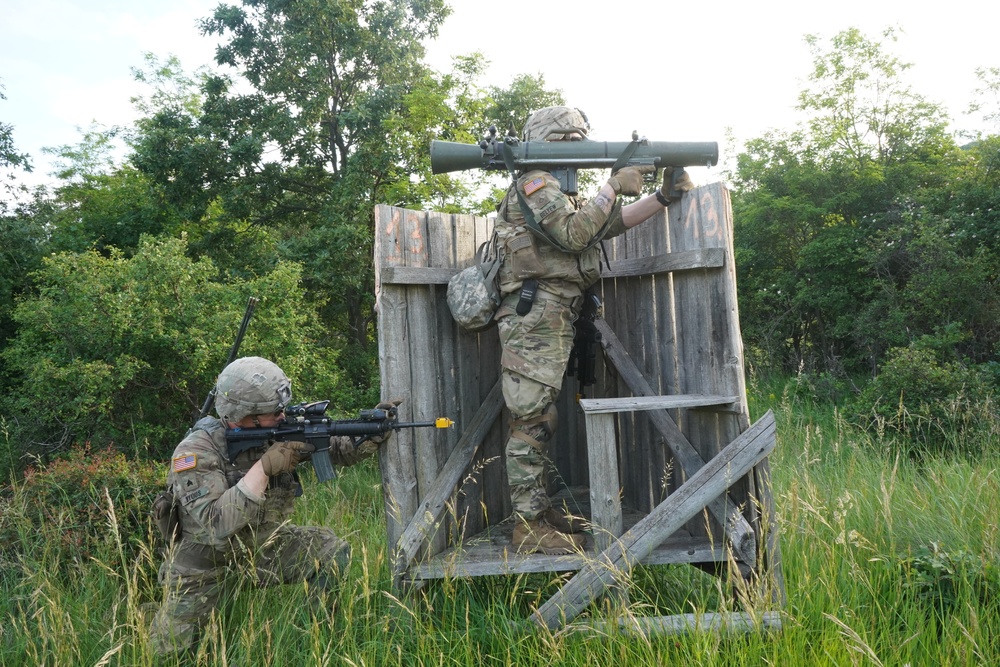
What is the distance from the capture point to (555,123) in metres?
3.74

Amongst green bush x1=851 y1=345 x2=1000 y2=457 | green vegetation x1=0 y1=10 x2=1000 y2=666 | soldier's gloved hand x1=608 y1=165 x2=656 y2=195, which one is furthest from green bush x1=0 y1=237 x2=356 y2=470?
green bush x1=851 y1=345 x2=1000 y2=457

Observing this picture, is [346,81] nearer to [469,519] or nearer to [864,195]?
[864,195]

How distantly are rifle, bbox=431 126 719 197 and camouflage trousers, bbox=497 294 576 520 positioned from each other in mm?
729

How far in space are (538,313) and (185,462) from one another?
1881 millimetres

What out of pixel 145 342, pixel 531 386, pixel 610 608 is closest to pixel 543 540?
pixel 610 608

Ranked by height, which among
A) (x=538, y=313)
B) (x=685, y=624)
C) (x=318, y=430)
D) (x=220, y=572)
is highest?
(x=538, y=313)

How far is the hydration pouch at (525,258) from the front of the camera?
11.9 feet

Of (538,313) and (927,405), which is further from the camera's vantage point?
(927,405)

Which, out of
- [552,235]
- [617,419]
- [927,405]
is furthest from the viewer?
[927,405]

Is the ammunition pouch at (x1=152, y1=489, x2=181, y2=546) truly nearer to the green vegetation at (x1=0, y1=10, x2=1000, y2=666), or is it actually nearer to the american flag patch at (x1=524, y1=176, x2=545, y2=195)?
the green vegetation at (x1=0, y1=10, x2=1000, y2=666)

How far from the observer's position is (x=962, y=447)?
595 centimetres

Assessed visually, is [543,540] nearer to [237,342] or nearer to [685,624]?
[685,624]

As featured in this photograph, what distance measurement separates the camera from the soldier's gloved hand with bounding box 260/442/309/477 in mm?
3330

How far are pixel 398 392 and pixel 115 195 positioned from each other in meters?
13.5
